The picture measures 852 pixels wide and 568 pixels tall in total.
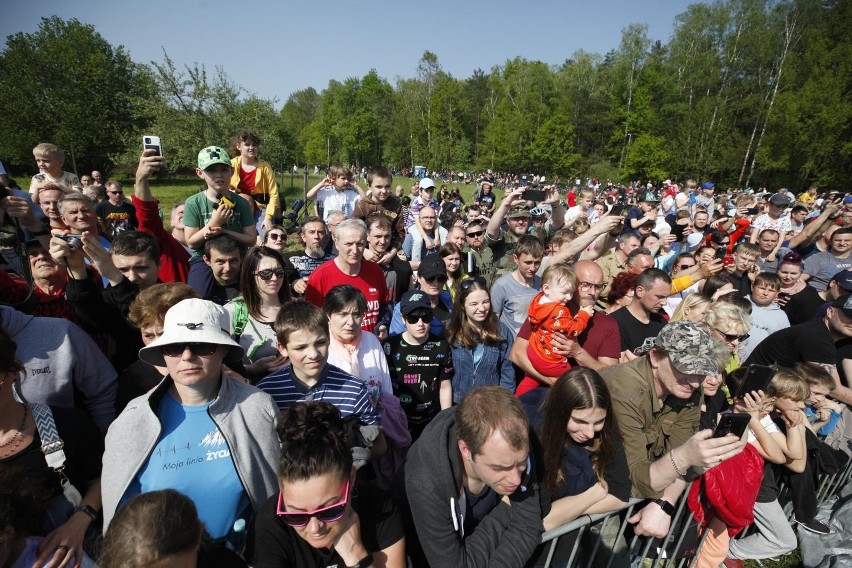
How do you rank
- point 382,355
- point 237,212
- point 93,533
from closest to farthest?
1. point 93,533
2. point 382,355
3. point 237,212

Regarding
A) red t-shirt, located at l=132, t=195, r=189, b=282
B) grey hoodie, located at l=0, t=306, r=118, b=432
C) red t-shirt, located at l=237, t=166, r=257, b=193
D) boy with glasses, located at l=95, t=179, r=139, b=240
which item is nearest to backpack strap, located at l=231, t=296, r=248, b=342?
grey hoodie, located at l=0, t=306, r=118, b=432

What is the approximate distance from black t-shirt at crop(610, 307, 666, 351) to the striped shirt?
2904 mm

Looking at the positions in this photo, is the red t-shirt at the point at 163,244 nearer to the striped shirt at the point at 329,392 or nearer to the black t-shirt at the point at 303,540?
the striped shirt at the point at 329,392

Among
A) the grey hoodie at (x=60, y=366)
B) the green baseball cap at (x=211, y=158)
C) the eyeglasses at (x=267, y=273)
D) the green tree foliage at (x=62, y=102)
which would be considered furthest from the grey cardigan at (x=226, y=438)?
the green tree foliage at (x=62, y=102)

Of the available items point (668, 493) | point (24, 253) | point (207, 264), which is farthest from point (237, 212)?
point (668, 493)

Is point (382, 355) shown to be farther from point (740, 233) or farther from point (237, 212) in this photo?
point (740, 233)

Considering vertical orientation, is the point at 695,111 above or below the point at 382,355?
above

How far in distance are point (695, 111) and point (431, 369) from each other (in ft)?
157

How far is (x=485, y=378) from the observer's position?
151 inches

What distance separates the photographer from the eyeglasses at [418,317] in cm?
356

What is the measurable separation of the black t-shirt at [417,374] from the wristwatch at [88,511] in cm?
211

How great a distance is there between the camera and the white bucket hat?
205 centimetres

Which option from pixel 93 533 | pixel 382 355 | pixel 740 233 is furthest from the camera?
pixel 740 233

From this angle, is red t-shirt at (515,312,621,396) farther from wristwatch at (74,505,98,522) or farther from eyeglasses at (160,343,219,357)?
wristwatch at (74,505,98,522)
